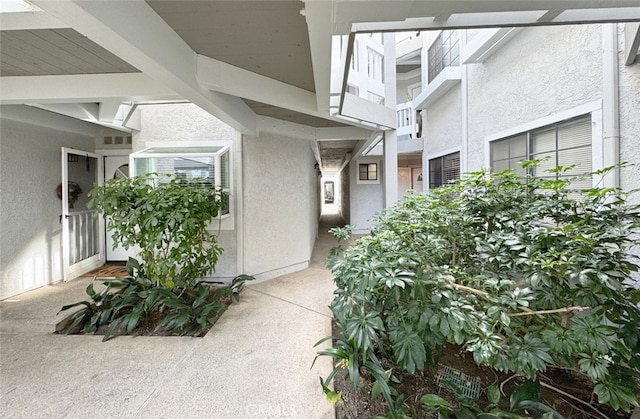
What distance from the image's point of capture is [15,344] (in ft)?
10.3

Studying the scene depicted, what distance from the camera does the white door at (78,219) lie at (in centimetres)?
505

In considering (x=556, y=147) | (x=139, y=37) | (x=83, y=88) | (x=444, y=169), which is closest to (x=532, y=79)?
(x=556, y=147)

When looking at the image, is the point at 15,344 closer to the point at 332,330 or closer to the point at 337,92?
the point at 332,330

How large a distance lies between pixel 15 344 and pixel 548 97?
265 inches

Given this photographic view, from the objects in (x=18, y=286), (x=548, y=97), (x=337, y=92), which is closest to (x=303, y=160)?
(x=337, y=92)

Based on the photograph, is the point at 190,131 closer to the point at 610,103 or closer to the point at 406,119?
the point at 610,103

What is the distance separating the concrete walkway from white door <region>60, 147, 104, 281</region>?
1270 mm

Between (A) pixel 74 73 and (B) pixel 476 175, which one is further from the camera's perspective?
(A) pixel 74 73

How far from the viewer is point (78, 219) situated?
545 cm

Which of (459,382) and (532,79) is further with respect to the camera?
(532,79)

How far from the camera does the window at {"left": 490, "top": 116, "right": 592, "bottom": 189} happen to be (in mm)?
2838

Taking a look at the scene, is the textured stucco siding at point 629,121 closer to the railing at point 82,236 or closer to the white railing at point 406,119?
the white railing at point 406,119

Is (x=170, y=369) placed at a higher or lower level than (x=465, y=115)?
lower

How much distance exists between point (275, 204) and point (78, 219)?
3.86m
